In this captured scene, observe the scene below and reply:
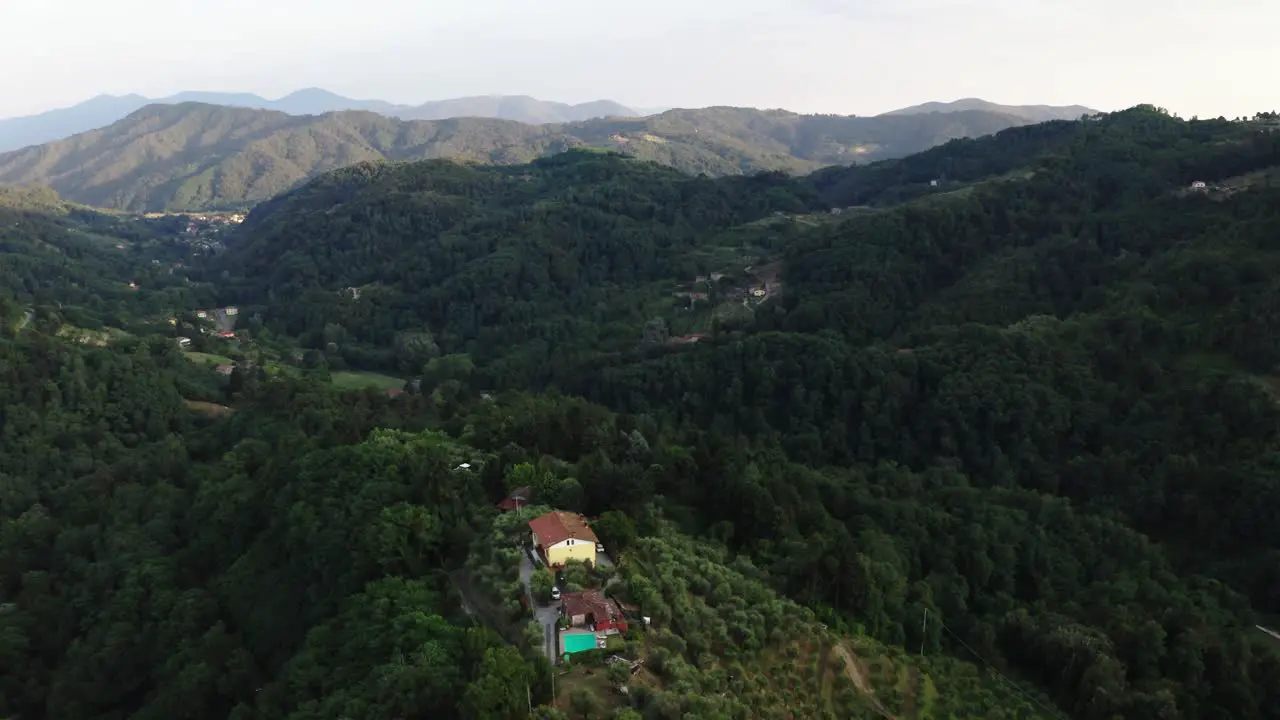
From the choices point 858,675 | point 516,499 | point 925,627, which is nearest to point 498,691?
point 516,499

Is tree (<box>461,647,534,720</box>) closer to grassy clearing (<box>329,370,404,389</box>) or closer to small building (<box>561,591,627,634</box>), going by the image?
small building (<box>561,591,627,634</box>)

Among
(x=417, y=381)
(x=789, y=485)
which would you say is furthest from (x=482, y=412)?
(x=417, y=381)

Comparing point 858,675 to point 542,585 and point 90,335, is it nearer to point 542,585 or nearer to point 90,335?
point 542,585

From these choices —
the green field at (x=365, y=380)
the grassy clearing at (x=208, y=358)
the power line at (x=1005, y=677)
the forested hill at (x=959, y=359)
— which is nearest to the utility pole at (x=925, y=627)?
the power line at (x=1005, y=677)

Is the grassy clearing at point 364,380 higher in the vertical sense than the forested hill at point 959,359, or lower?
lower

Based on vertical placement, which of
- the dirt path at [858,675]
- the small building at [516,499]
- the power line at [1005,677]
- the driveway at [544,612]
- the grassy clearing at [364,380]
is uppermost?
the small building at [516,499]

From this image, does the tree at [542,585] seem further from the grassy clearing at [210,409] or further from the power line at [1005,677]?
the grassy clearing at [210,409]

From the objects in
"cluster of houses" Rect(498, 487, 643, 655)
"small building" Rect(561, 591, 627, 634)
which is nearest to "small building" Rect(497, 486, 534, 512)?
"cluster of houses" Rect(498, 487, 643, 655)
